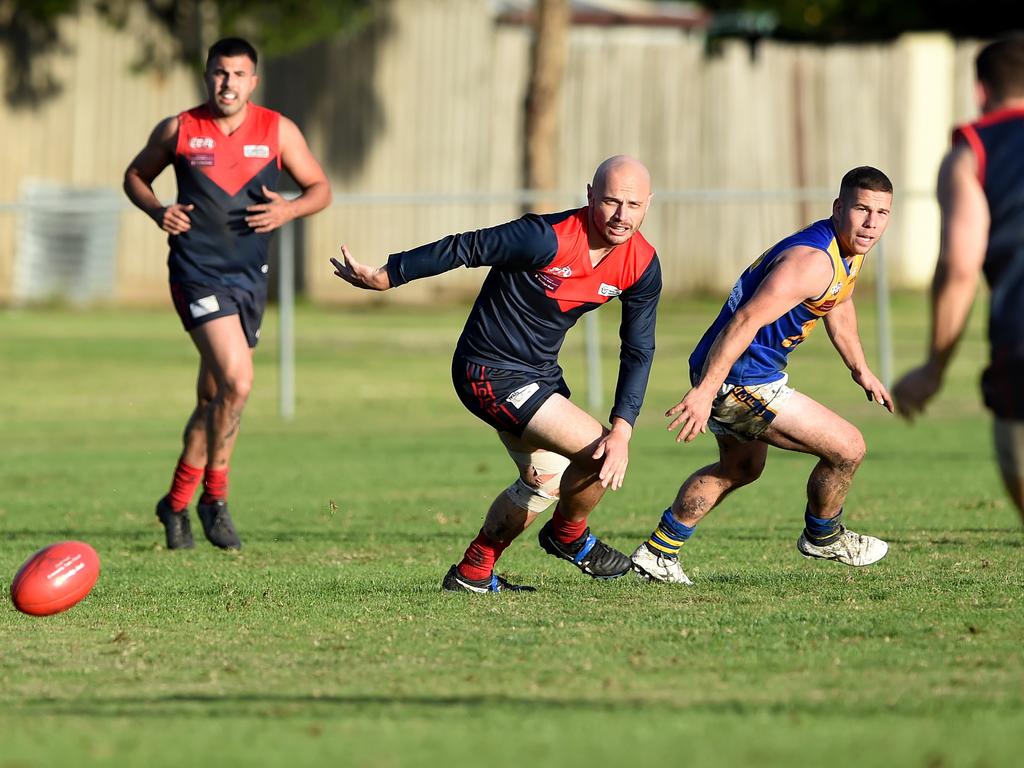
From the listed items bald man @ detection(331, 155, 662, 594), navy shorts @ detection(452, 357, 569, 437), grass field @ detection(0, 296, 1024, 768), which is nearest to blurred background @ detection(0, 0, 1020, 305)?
grass field @ detection(0, 296, 1024, 768)

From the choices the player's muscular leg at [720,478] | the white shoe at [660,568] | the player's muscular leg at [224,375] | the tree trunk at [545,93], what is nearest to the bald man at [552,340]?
the white shoe at [660,568]

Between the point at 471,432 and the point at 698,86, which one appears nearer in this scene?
the point at 471,432

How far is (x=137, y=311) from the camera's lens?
30.9 meters

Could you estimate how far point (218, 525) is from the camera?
31.1 feet

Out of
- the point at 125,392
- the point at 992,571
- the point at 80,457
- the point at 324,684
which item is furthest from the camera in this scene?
the point at 125,392

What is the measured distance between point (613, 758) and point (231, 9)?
28.6 m

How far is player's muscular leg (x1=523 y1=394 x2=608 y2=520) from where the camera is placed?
290 inches

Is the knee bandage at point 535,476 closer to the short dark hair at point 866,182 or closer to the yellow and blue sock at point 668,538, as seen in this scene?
the yellow and blue sock at point 668,538

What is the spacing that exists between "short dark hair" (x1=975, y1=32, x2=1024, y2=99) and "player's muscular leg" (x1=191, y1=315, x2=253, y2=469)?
5.03m

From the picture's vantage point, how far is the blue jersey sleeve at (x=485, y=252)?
693 cm

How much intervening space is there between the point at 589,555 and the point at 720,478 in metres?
0.79

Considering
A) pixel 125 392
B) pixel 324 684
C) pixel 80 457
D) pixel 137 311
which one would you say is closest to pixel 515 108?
pixel 137 311

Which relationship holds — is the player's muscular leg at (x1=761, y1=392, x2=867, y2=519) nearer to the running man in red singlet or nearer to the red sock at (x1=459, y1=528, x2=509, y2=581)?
the red sock at (x1=459, y1=528, x2=509, y2=581)

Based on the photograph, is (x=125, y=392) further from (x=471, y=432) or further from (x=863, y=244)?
(x=863, y=244)
